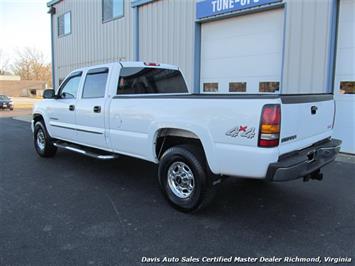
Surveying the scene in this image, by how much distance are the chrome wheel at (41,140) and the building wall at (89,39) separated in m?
6.18

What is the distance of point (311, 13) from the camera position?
7.35 m

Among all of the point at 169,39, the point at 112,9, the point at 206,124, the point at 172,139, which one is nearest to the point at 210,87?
the point at 169,39

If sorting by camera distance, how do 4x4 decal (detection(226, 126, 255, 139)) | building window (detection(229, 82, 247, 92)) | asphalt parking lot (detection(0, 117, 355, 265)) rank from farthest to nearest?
building window (detection(229, 82, 247, 92))
4x4 decal (detection(226, 126, 255, 139))
asphalt parking lot (detection(0, 117, 355, 265))

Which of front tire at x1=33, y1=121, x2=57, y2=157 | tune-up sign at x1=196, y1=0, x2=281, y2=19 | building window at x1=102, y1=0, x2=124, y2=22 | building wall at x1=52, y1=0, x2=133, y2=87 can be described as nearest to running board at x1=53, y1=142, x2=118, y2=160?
front tire at x1=33, y1=121, x2=57, y2=157

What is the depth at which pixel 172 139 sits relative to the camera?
175 inches

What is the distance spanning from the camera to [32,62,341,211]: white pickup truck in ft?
10.7

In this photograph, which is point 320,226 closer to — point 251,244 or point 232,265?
point 251,244

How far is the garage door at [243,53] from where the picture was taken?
824cm

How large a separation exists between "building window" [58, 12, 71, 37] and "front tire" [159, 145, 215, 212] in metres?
15.4

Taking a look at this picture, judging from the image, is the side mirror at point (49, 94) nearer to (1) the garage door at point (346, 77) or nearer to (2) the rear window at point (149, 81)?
(2) the rear window at point (149, 81)

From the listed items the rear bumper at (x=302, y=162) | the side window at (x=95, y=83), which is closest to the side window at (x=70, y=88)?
the side window at (x=95, y=83)

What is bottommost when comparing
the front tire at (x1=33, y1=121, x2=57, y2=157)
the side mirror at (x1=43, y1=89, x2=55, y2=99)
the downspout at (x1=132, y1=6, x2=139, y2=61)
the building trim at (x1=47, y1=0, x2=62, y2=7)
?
the front tire at (x1=33, y1=121, x2=57, y2=157)

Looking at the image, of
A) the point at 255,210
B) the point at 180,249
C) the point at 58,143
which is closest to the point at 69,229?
the point at 180,249

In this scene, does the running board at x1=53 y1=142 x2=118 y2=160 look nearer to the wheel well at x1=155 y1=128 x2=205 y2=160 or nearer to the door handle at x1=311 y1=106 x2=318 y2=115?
the wheel well at x1=155 y1=128 x2=205 y2=160
